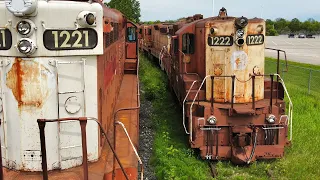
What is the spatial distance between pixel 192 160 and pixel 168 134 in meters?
1.94

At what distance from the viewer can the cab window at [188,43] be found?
10.6 m

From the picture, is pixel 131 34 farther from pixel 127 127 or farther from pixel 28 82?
pixel 28 82

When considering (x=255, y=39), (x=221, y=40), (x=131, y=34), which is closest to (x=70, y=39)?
(x=221, y=40)

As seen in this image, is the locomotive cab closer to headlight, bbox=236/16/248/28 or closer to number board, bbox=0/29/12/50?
headlight, bbox=236/16/248/28

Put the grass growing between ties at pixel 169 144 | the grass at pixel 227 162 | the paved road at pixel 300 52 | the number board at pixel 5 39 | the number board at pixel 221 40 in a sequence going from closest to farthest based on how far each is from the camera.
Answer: the number board at pixel 5 39 → the grass growing between ties at pixel 169 144 → the grass at pixel 227 162 → the number board at pixel 221 40 → the paved road at pixel 300 52

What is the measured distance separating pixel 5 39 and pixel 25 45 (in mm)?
325

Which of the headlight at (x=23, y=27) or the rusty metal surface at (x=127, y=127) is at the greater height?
the headlight at (x=23, y=27)

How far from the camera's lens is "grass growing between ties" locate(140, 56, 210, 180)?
7914 mm

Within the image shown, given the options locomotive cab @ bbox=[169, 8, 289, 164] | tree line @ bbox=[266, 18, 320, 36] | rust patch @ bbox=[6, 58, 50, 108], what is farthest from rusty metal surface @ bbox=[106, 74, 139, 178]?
tree line @ bbox=[266, 18, 320, 36]

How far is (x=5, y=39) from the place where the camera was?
4.41 metres

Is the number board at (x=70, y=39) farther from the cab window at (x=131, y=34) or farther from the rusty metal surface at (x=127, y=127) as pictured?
the cab window at (x=131, y=34)

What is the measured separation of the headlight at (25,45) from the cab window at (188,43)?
6.78 metres

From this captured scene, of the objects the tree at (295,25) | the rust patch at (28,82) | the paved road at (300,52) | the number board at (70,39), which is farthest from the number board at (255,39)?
the tree at (295,25)

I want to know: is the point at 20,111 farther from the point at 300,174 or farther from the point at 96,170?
the point at 300,174
